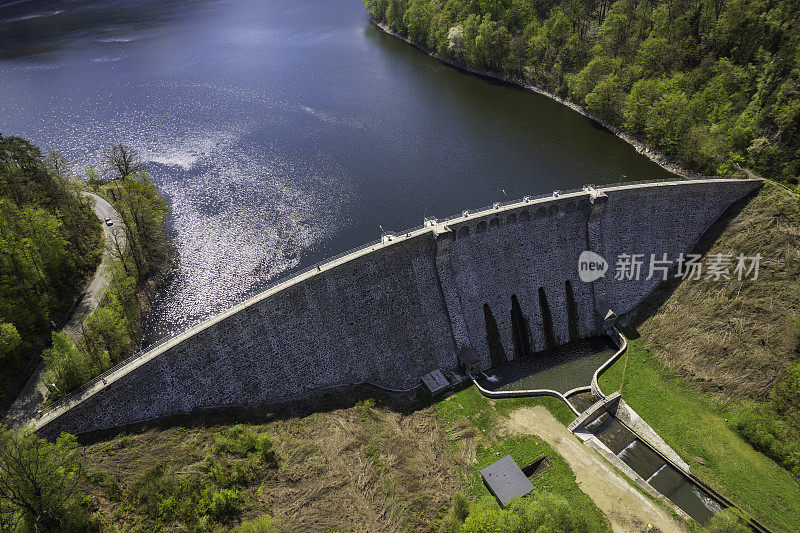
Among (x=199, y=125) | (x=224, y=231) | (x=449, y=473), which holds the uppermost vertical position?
(x=199, y=125)

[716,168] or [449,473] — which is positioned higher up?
[716,168]

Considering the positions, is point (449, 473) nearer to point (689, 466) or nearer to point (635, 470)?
point (635, 470)

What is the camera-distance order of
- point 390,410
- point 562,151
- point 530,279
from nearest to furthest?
point 390,410
point 530,279
point 562,151

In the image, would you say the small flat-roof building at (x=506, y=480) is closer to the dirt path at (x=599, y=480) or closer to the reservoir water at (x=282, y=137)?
the dirt path at (x=599, y=480)

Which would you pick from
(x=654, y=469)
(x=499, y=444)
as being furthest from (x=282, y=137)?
(x=654, y=469)

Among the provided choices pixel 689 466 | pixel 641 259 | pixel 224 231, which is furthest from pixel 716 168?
pixel 224 231

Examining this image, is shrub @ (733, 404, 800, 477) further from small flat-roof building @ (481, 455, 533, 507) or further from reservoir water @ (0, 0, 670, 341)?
reservoir water @ (0, 0, 670, 341)

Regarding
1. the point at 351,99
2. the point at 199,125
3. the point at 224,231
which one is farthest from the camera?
the point at 351,99

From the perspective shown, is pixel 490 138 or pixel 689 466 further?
pixel 490 138
